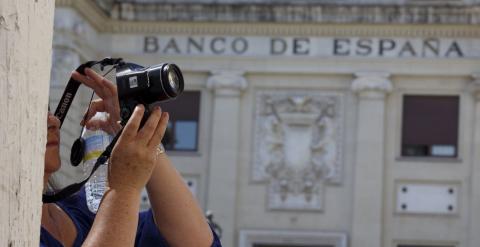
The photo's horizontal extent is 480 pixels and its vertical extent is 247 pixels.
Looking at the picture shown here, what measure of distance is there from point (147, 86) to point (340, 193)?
2340 cm

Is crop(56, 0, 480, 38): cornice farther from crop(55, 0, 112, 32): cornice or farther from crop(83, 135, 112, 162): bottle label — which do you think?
crop(83, 135, 112, 162): bottle label

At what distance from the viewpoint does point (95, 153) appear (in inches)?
178

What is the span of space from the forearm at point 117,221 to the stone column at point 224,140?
923 inches

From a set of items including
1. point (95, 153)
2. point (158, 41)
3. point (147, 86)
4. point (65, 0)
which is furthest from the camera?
point (158, 41)

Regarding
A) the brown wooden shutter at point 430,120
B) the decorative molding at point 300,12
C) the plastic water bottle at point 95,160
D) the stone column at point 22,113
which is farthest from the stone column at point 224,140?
the stone column at point 22,113

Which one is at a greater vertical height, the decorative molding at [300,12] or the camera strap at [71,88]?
the decorative molding at [300,12]

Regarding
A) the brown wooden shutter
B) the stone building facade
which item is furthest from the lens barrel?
the brown wooden shutter

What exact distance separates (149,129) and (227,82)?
23.7 meters

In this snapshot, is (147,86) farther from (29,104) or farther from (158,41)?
(158,41)

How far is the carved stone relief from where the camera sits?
2723cm

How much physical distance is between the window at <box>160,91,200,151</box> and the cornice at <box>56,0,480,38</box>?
4.03ft

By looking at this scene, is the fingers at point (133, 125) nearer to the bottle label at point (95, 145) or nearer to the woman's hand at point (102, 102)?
the woman's hand at point (102, 102)

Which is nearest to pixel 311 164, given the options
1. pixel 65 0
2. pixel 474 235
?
pixel 474 235

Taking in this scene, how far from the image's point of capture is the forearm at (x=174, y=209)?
451cm
